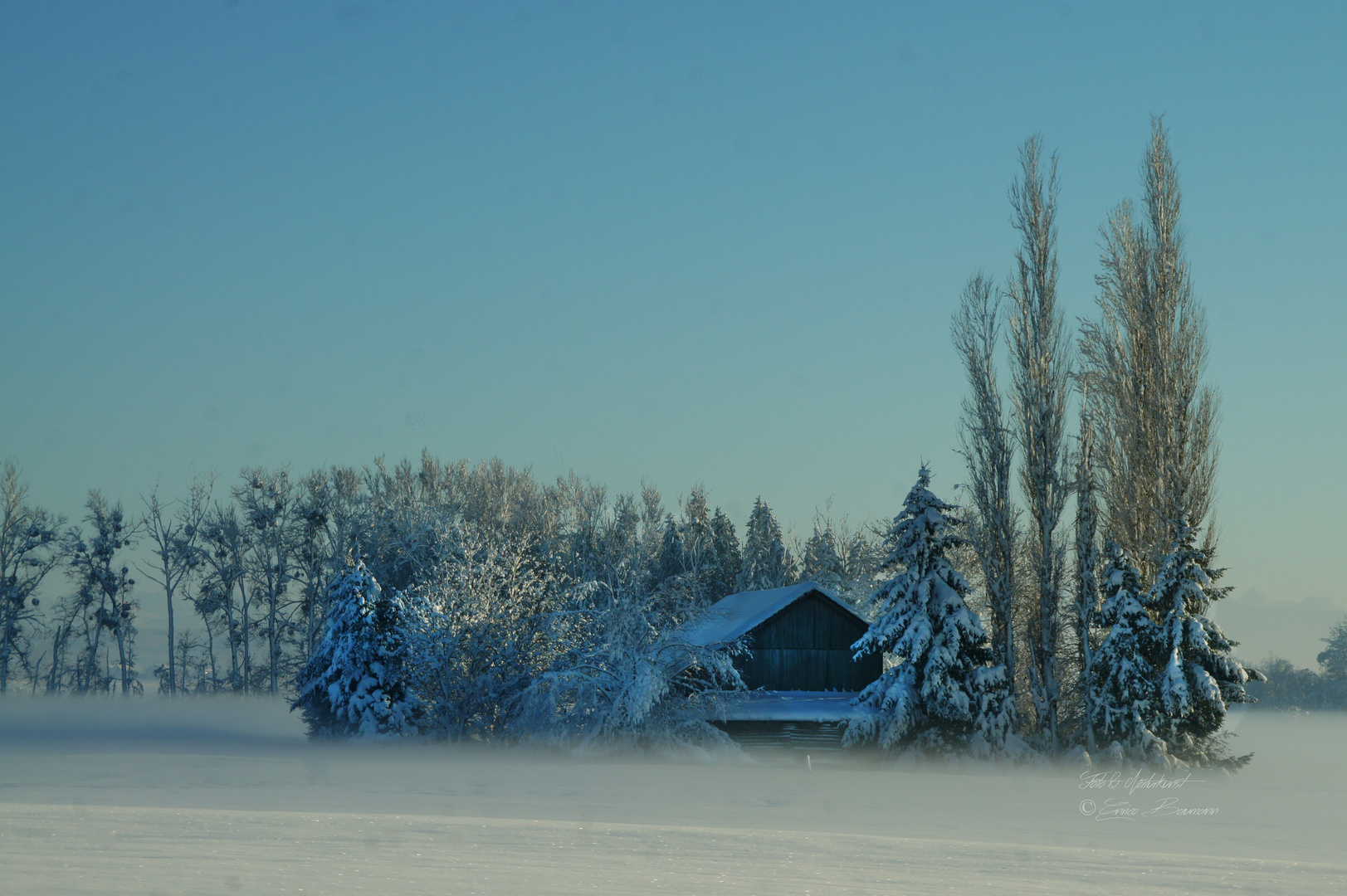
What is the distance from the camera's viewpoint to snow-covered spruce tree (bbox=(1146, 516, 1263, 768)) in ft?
89.7

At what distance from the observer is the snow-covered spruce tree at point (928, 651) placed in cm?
2888

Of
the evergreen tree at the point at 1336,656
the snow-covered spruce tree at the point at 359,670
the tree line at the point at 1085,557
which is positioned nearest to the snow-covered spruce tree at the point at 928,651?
the tree line at the point at 1085,557

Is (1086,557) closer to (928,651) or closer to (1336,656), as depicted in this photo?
(928,651)

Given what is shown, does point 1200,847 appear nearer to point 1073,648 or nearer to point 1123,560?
point 1123,560

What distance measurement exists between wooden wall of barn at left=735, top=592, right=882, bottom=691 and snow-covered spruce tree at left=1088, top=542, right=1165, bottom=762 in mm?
8417

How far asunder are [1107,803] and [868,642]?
9719mm

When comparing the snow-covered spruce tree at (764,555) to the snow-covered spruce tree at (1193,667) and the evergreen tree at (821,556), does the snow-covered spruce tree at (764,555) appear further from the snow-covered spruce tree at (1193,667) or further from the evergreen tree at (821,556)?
the snow-covered spruce tree at (1193,667)

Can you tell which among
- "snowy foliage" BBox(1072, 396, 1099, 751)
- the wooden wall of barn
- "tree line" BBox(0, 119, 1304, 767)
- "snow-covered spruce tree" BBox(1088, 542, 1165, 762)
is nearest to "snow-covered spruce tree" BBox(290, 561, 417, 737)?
"tree line" BBox(0, 119, 1304, 767)

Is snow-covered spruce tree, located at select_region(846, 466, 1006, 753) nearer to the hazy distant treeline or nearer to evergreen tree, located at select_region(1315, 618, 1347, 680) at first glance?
the hazy distant treeline

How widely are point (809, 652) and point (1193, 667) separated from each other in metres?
12.3

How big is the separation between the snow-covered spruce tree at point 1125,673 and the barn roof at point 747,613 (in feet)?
29.1

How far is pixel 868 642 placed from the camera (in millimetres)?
30875

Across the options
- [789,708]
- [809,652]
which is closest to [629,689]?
[789,708]

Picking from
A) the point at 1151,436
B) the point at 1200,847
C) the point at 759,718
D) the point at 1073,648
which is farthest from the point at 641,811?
the point at 1073,648
